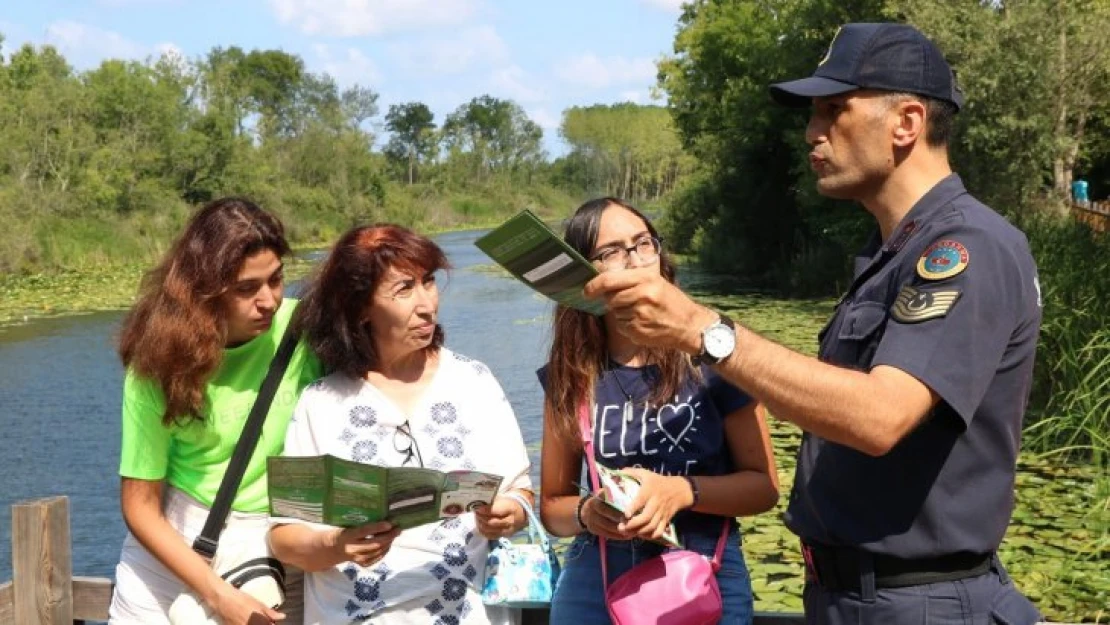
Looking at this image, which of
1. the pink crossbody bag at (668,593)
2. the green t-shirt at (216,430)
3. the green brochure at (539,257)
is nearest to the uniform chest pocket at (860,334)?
the green brochure at (539,257)

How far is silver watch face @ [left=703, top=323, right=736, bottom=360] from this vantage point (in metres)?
1.81

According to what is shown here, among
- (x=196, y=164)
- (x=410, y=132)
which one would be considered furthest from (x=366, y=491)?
(x=410, y=132)

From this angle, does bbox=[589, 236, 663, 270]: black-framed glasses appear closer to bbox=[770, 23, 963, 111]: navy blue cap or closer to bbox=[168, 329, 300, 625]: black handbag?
bbox=[770, 23, 963, 111]: navy blue cap

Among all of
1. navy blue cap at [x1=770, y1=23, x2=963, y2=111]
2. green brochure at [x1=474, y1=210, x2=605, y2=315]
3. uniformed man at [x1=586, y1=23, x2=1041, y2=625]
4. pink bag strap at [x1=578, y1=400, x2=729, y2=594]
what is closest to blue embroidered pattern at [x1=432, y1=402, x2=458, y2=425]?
pink bag strap at [x1=578, y1=400, x2=729, y2=594]

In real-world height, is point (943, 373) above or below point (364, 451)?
above

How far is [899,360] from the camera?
1806 millimetres

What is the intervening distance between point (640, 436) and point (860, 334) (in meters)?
0.66

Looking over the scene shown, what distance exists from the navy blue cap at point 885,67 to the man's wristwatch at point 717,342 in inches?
20.5

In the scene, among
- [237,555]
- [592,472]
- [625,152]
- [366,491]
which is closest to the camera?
[366,491]

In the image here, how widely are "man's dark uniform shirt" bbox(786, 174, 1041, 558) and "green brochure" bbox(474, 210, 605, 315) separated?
49cm

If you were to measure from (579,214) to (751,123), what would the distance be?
85.9ft

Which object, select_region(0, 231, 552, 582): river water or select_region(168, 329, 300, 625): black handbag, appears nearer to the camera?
select_region(168, 329, 300, 625): black handbag

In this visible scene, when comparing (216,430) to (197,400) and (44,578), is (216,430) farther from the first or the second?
(44,578)

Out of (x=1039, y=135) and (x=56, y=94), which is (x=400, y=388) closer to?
(x=1039, y=135)
